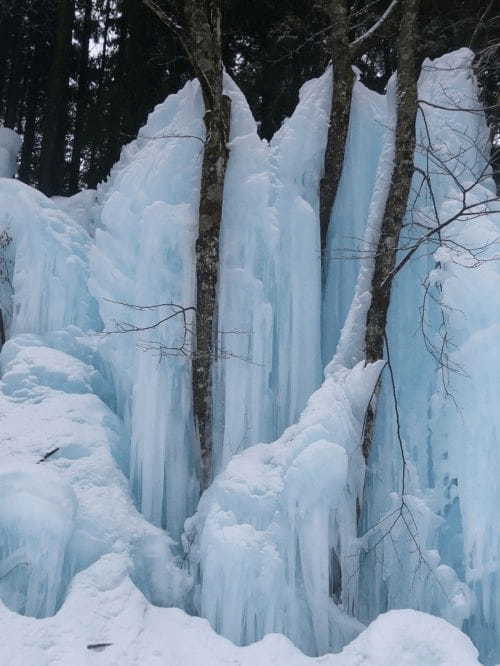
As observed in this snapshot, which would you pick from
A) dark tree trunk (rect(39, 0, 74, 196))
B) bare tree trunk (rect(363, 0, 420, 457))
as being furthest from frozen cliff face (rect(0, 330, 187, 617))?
dark tree trunk (rect(39, 0, 74, 196))

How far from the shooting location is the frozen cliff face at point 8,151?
7585 mm

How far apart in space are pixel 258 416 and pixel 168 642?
1448mm

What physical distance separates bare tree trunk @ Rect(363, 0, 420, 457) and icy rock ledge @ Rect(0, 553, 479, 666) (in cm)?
123

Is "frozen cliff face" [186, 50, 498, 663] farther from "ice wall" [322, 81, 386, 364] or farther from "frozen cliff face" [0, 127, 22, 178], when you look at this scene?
"frozen cliff face" [0, 127, 22, 178]

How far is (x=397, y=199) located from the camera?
4012 mm

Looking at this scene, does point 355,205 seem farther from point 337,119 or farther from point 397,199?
point 337,119

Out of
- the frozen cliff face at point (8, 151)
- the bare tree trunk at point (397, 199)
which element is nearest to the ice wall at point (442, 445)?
the bare tree trunk at point (397, 199)

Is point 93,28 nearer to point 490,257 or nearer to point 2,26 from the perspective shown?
point 2,26

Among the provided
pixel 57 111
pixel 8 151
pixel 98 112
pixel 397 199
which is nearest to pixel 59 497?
pixel 397 199

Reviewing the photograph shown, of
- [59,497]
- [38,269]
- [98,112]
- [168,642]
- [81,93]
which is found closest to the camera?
[168,642]

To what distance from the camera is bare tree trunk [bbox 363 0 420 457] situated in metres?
3.80

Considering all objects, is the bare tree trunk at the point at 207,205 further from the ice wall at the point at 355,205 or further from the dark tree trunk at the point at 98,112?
the dark tree trunk at the point at 98,112

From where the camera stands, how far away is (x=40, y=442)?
11.9 ft

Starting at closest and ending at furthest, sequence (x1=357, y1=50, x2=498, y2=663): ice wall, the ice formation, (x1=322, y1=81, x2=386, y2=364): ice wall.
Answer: the ice formation → (x1=357, y1=50, x2=498, y2=663): ice wall → (x1=322, y1=81, x2=386, y2=364): ice wall
